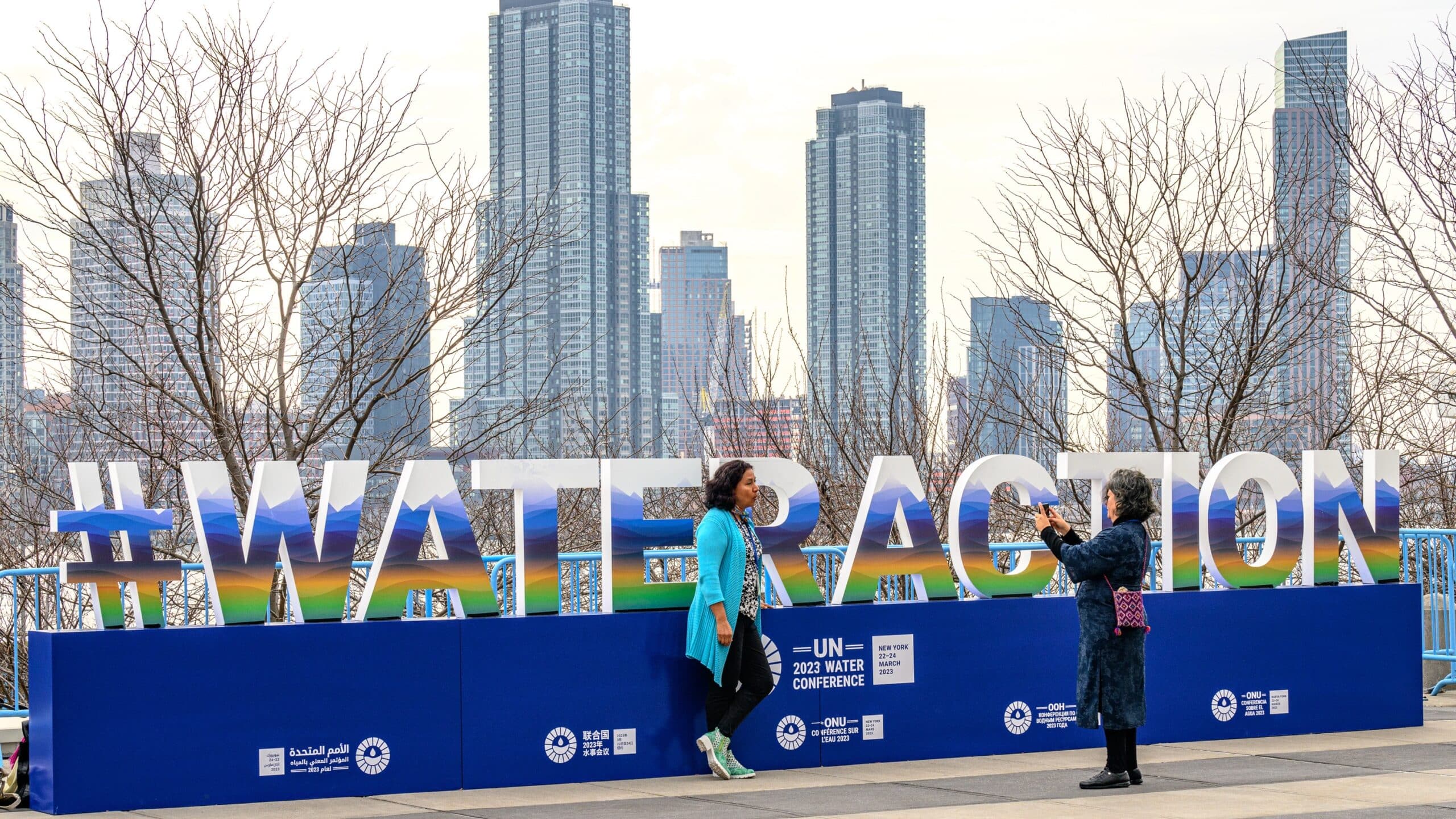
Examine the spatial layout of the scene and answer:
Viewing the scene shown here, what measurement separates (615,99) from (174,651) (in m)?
179

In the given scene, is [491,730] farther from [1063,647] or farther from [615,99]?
[615,99]

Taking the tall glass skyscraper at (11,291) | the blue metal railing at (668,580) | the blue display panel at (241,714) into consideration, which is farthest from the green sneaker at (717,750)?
the tall glass skyscraper at (11,291)

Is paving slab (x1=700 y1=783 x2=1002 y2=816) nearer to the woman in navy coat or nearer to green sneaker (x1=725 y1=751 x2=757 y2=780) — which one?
green sneaker (x1=725 y1=751 x2=757 y2=780)

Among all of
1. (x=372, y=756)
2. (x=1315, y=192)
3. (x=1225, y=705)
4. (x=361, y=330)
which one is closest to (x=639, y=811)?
(x=372, y=756)

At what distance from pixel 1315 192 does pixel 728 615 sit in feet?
52.4

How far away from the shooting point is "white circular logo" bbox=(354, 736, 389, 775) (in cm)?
900

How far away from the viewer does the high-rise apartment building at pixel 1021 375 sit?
22.1 metres

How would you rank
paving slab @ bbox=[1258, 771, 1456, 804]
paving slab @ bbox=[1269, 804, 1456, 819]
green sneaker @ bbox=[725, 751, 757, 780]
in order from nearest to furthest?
paving slab @ bbox=[1269, 804, 1456, 819] < paving slab @ bbox=[1258, 771, 1456, 804] < green sneaker @ bbox=[725, 751, 757, 780]

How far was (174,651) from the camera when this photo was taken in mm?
8555

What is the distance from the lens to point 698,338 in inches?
2894

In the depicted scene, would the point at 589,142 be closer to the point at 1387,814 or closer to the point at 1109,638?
the point at 1109,638

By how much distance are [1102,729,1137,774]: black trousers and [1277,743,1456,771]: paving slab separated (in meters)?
1.77

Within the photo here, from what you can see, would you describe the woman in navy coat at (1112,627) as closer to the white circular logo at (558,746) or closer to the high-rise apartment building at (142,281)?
the white circular logo at (558,746)

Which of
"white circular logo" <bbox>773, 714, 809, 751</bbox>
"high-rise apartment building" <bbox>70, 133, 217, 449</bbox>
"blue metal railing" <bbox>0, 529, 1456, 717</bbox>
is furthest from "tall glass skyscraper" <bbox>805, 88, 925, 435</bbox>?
"white circular logo" <bbox>773, 714, 809, 751</bbox>
